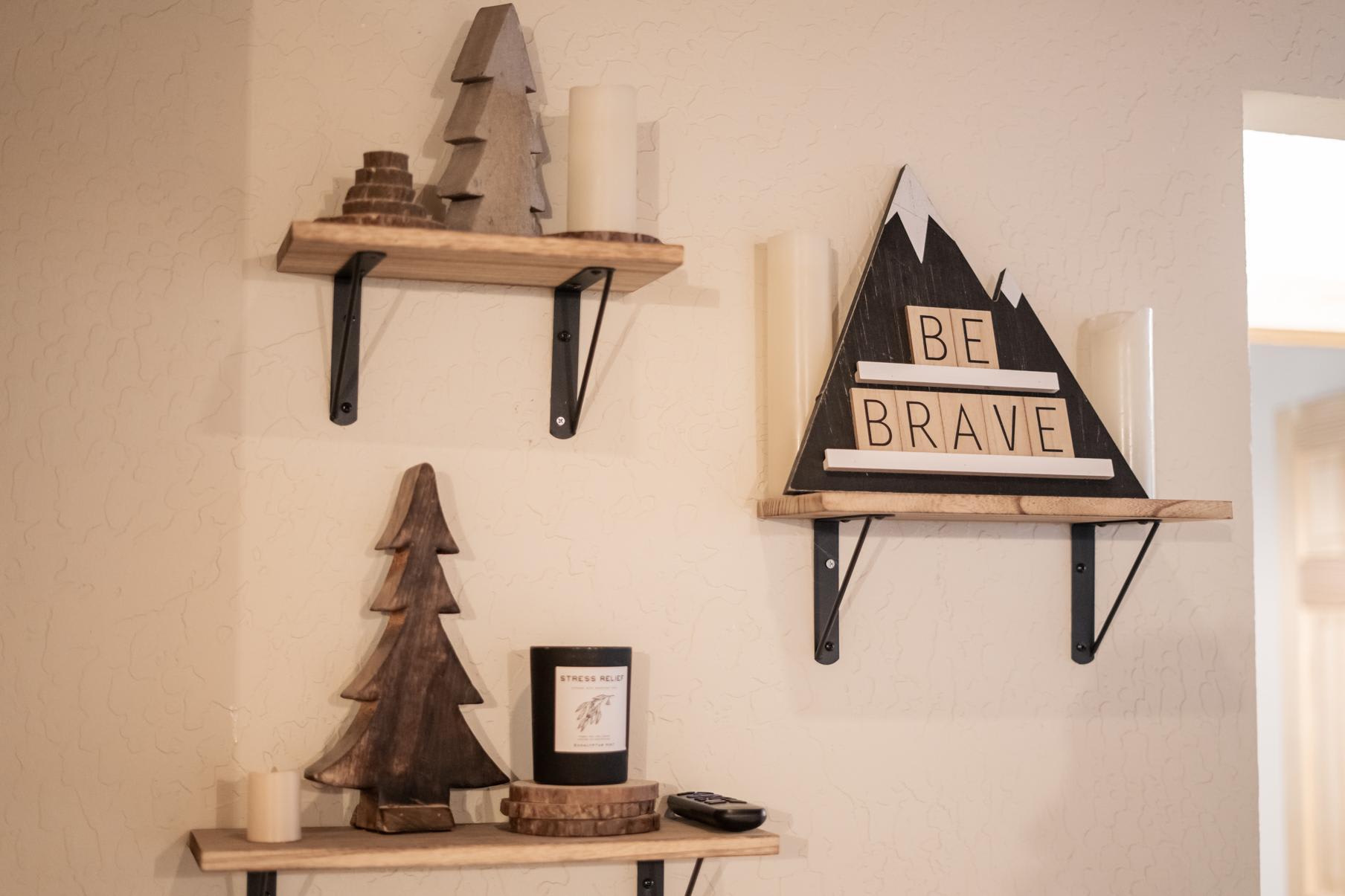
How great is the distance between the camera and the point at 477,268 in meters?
1.26

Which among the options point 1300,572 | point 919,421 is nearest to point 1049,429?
point 919,421

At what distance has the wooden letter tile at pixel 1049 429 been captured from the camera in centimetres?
145

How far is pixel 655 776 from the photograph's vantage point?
136 cm

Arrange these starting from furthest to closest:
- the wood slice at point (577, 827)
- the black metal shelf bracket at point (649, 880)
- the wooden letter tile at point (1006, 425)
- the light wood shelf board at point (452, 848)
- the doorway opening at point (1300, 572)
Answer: the doorway opening at point (1300, 572) < the wooden letter tile at point (1006, 425) < the black metal shelf bracket at point (649, 880) < the wood slice at point (577, 827) < the light wood shelf board at point (452, 848)

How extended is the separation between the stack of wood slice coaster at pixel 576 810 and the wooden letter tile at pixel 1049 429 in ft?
1.97

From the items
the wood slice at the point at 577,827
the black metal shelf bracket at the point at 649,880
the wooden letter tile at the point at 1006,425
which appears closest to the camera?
the wood slice at the point at 577,827

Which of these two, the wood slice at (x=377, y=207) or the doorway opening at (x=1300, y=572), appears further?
the doorway opening at (x=1300, y=572)

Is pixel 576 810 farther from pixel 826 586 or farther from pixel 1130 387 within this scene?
pixel 1130 387

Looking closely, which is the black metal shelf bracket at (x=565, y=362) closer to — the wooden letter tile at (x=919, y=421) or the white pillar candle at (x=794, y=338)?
the white pillar candle at (x=794, y=338)

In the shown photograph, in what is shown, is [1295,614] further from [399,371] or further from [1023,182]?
[399,371]

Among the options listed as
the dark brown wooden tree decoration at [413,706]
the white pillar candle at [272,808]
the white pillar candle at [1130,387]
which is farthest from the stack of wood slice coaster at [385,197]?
the white pillar candle at [1130,387]

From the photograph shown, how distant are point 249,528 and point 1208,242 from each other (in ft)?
3.95

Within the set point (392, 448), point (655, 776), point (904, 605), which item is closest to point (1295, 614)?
point (904, 605)

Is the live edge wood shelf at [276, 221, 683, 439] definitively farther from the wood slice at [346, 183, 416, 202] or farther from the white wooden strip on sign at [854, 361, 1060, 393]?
the white wooden strip on sign at [854, 361, 1060, 393]
